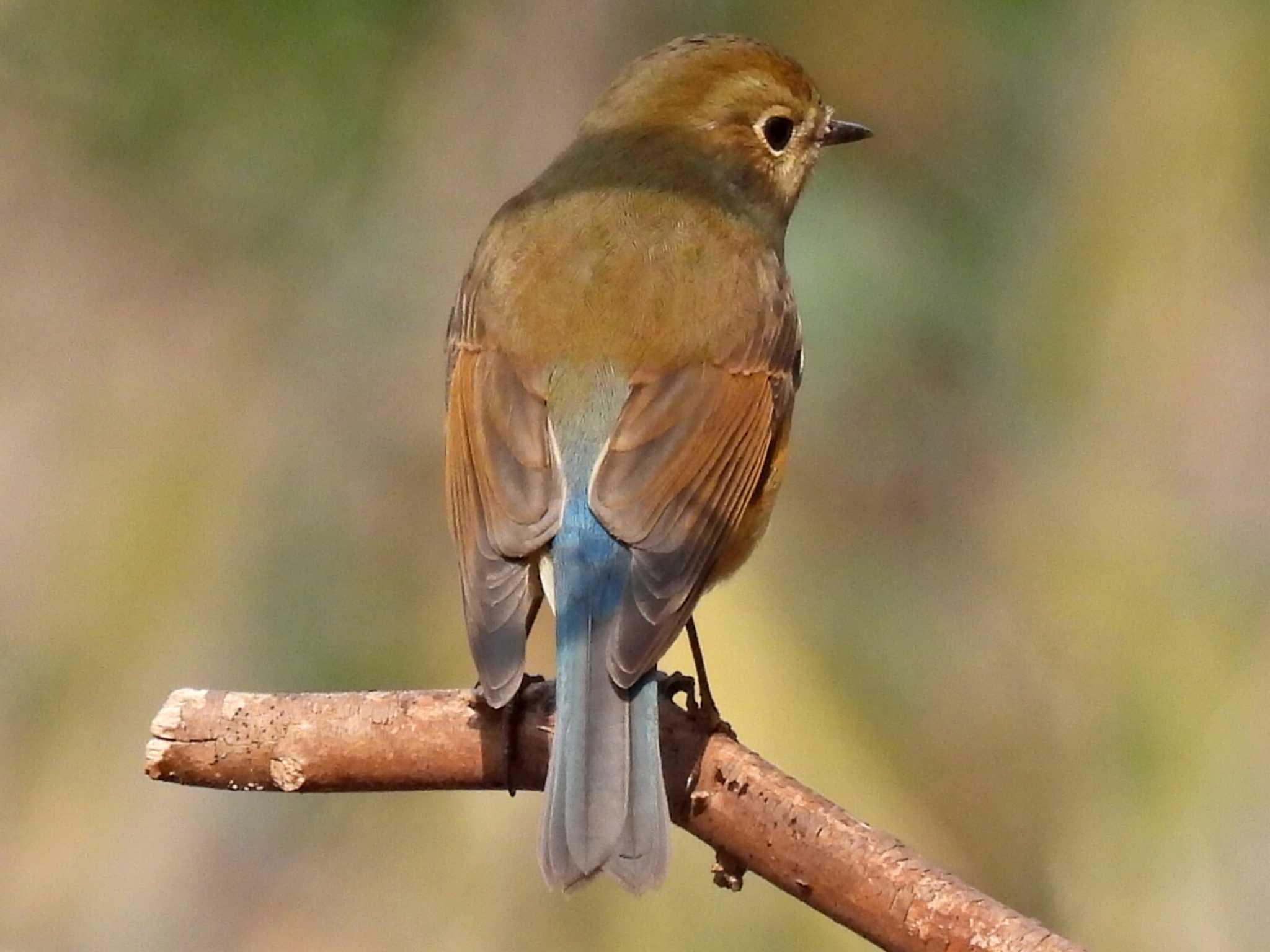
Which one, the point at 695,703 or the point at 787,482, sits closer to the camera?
the point at 695,703

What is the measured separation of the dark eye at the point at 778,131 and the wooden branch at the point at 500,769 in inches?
61.6

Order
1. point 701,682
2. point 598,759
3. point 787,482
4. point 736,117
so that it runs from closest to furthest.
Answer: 1. point 598,759
2. point 701,682
3. point 736,117
4. point 787,482

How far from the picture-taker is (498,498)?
3.25 meters

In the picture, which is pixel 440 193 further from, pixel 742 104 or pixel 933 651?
pixel 933 651

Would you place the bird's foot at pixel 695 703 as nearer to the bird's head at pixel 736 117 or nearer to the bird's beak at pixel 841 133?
the bird's head at pixel 736 117

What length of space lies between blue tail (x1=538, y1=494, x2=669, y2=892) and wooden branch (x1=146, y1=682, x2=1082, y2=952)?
0.43 ft

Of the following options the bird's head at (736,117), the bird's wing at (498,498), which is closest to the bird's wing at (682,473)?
the bird's wing at (498,498)

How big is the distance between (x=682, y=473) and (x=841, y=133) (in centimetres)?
131

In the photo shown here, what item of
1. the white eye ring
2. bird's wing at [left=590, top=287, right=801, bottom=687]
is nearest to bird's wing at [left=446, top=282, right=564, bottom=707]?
bird's wing at [left=590, top=287, right=801, bottom=687]

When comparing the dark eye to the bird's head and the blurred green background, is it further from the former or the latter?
the blurred green background

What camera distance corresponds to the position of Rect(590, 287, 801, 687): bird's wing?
306cm

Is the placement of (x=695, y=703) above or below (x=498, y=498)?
below

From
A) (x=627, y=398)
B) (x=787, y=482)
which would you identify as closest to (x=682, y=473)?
(x=627, y=398)

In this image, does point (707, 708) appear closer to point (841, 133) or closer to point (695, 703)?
point (695, 703)
